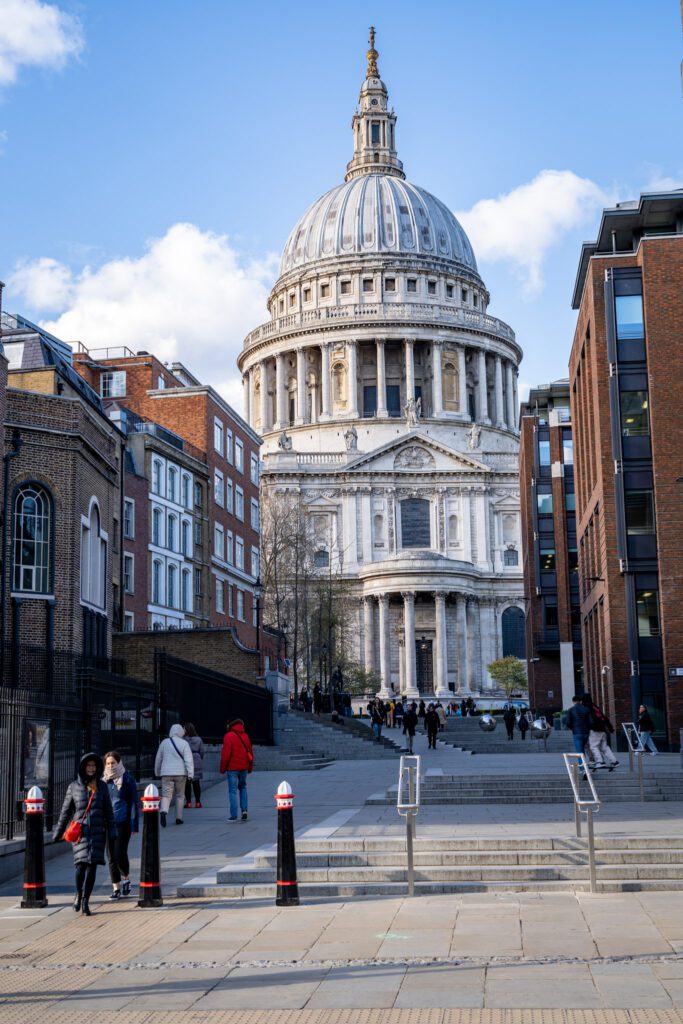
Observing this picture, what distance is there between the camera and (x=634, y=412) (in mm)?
45250

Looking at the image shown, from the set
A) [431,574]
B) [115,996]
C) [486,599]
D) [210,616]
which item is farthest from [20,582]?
[486,599]

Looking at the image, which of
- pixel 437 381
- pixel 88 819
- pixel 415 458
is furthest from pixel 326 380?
pixel 88 819

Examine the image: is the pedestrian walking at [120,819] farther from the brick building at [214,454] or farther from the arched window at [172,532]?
the arched window at [172,532]

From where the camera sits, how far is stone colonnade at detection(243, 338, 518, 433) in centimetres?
13150

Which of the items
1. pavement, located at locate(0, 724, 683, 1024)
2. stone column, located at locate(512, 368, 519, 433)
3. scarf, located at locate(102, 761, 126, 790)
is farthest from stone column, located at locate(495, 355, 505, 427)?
scarf, located at locate(102, 761, 126, 790)

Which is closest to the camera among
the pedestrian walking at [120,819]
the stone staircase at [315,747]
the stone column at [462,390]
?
the pedestrian walking at [120,819]

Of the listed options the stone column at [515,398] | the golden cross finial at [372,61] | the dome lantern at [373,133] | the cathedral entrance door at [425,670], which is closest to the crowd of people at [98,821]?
the cathedral entrance door at [425,670]

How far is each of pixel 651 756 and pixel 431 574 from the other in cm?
6548

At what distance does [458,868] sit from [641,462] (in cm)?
3067

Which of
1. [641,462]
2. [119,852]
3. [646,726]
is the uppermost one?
[641,462]

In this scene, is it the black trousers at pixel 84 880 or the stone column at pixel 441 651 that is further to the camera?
the stone column at pixel 441 651

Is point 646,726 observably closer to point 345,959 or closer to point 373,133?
point 345,959

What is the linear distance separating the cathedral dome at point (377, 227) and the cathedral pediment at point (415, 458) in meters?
29.9

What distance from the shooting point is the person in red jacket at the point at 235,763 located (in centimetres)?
2348
